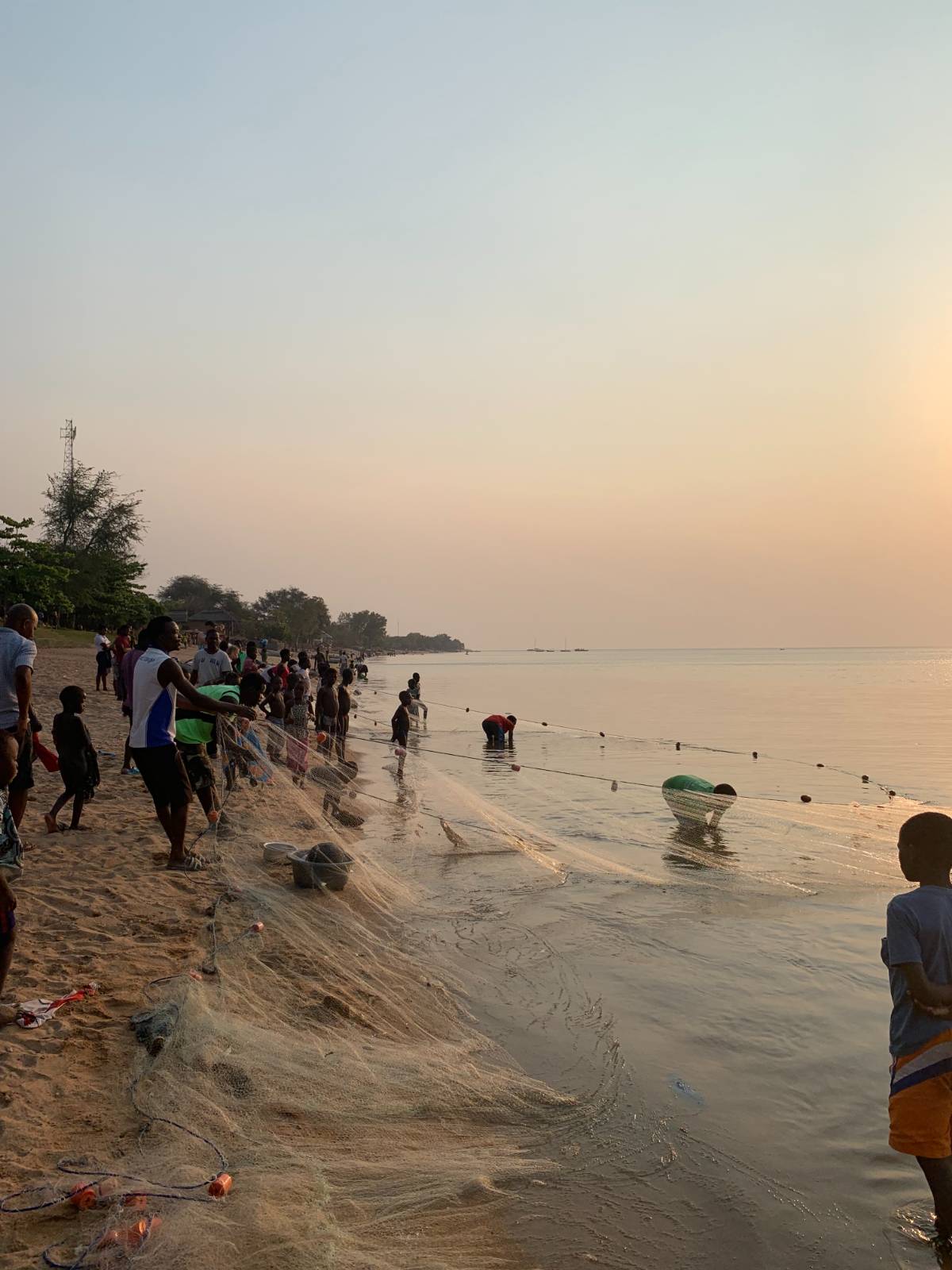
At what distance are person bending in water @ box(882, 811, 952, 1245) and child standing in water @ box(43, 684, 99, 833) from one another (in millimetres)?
6366

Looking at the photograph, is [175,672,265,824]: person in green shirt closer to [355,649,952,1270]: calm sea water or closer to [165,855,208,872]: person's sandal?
[165,855,208,872]: person's sandal

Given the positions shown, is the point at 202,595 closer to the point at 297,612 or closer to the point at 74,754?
the point at 297,612

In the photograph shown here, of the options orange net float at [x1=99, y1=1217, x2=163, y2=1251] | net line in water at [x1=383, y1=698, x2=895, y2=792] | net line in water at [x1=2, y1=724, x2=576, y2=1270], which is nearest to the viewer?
orange net float at [x1=99, y1=1217, x2=163, y2=1251]

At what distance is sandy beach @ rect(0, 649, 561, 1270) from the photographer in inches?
99.2

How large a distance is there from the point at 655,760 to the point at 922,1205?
17.0 metres

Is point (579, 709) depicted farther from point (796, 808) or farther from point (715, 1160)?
point (715, 1160)

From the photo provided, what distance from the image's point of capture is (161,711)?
574 cm

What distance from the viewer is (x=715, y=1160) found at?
11.7 feet

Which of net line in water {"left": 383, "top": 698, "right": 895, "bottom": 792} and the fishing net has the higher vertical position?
the fishing net

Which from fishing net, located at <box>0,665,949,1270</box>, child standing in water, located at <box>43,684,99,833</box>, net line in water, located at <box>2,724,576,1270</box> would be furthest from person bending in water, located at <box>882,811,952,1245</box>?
child standing in water, located at <box>43,684,99,833</box>

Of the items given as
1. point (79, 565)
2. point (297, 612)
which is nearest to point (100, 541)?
point (79, 565)

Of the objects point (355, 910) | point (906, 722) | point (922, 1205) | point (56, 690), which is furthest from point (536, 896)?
point (906, 722)

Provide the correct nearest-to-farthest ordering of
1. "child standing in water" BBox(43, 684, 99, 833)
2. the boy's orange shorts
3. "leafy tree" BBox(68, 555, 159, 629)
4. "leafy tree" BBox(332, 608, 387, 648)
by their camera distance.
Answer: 1. the boy's orange shorts
2. "child standing in water" BBox(43, 684, 99, 833)
3. "leafy tree" BBox(68, 555, 159, 629)
4. "leafy tree" BBox(332, 608, 387, 648)

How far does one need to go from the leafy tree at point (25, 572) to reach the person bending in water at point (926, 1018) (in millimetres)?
33499
